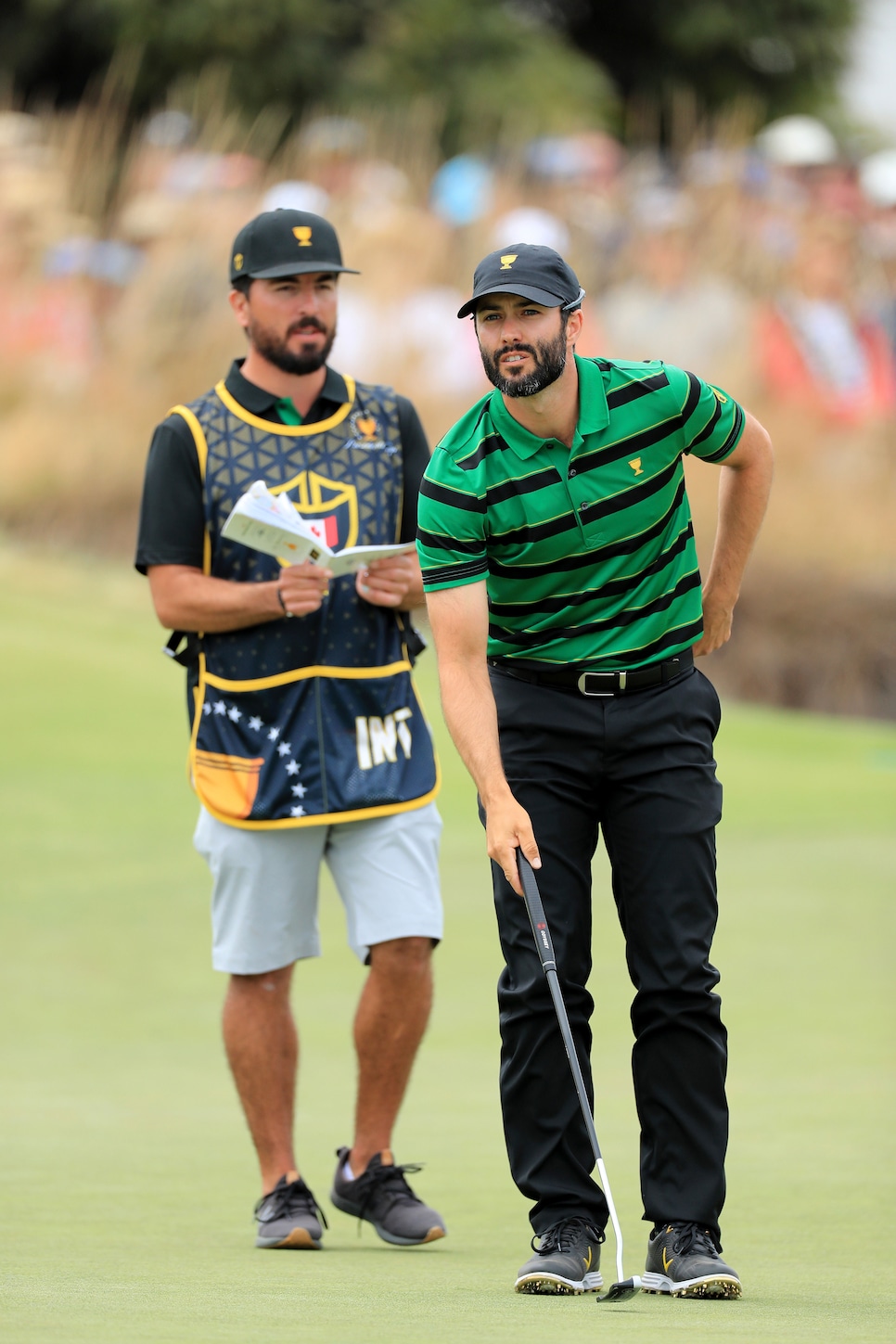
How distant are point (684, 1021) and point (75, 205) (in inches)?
471

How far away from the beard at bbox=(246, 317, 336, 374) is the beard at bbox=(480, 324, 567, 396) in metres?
1.08

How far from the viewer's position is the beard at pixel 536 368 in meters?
3.79

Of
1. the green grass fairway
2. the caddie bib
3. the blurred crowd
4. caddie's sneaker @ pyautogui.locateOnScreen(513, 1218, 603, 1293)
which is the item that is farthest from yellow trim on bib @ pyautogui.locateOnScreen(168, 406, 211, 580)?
the blurred crowd

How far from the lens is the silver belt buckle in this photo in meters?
3.95

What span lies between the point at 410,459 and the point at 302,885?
1.02 meters

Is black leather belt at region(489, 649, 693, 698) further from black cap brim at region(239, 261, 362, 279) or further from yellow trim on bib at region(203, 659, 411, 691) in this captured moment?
black cap brim at region(239, 261, 362, 279)

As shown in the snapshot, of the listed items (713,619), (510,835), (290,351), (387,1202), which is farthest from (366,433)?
(387,1202)

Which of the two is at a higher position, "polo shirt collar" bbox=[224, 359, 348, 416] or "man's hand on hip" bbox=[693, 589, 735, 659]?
"polo shirt collar" bbox=[224, 359, 348, 416]

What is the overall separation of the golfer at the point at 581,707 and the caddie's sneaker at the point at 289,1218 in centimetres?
63

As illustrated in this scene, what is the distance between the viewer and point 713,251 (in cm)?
1436

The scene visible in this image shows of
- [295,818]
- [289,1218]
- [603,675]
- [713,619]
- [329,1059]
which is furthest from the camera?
[329,1059]

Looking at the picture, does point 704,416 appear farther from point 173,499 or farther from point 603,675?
point 173,499

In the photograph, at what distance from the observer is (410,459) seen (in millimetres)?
4941

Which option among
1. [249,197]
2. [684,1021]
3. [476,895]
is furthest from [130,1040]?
[249,197]
